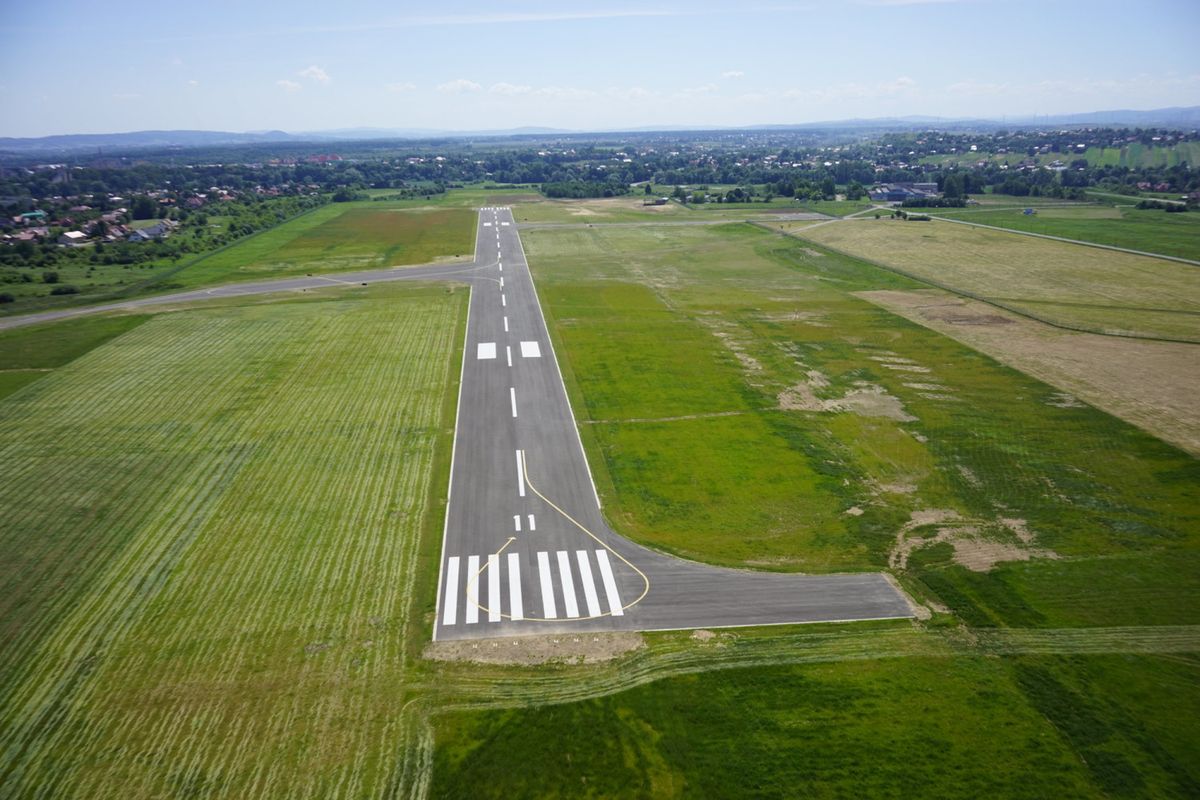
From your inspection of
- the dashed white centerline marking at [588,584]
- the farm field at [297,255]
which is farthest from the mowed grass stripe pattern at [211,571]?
the farm field at [297,255]

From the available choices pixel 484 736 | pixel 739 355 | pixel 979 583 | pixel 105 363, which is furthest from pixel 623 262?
pixel 484 736

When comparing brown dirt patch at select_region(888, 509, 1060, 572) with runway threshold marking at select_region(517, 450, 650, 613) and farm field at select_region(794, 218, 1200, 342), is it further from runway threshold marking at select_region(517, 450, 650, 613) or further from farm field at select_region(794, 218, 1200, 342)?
farm field at select_region(794, 218, 1200, 342)

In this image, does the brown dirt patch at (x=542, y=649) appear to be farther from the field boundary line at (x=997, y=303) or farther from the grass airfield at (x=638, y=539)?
the field boundary line at (x=997, y=303)

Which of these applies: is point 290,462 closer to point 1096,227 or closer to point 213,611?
point 213,611

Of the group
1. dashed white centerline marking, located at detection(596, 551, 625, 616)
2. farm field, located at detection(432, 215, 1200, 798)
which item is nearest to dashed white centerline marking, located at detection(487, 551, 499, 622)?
dashed white centerline marking, located at detection(596, 551, 625, 616)

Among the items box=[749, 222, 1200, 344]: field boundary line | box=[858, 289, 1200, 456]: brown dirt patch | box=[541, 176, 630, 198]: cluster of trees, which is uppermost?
box=[541, 176, 630, 198]: cluster of trees

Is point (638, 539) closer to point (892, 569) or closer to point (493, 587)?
point (493, 587)
